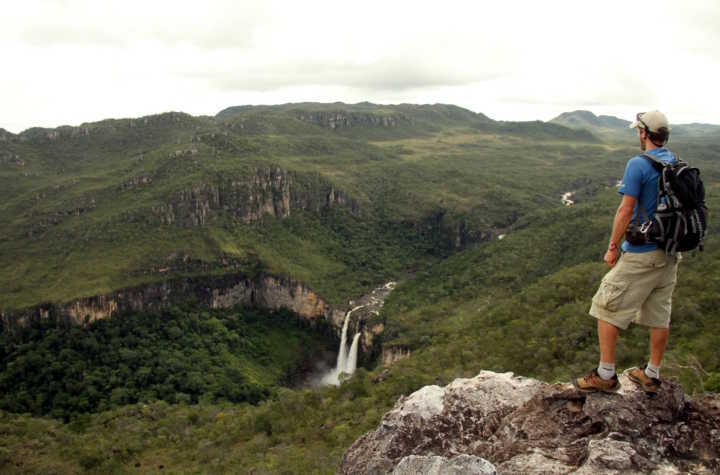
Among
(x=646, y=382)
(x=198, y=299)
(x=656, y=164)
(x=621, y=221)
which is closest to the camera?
(x=656, y=164)

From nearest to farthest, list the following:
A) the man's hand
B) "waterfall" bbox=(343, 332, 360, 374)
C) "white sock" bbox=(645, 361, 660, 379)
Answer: the man's hand → "white sock" bbox=(645, 361, 660, 379) → "waterfall" bbox=(343, 332, 360, 374)

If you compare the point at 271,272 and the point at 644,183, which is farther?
the point at 271,272

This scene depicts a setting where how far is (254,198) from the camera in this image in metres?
104

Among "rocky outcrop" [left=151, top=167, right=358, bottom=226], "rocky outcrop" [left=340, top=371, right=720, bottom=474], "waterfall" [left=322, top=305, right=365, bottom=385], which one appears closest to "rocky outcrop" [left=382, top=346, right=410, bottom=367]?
"waterfall" [left=322, top=305, right=365, bottom=385]

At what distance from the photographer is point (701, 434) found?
21.3 feet

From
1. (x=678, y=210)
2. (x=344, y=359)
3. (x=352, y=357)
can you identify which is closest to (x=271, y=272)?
(x=344, y=359)

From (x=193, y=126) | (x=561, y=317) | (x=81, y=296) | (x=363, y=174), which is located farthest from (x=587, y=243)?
(x=193, y=126)

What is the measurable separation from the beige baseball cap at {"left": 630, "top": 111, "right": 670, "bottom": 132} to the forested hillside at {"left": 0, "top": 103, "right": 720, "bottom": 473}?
268 inches

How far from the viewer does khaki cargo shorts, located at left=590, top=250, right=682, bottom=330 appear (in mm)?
6855

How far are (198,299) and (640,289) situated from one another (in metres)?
82.2

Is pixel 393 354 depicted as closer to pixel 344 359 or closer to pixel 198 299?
pixel 344 359

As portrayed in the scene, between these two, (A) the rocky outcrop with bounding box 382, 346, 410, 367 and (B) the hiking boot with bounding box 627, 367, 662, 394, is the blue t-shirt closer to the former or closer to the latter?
(B) the hiking boot with bounding box 627, 367, 662, 394

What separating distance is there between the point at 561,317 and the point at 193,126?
136m

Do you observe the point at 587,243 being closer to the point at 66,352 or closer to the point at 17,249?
the point at 66,352
